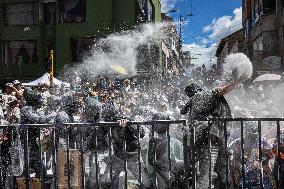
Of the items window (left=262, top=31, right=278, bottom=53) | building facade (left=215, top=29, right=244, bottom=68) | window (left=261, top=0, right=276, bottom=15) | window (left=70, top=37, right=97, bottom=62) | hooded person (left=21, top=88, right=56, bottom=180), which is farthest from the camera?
building facade (left=215, top=29, right=244, bottom=68)

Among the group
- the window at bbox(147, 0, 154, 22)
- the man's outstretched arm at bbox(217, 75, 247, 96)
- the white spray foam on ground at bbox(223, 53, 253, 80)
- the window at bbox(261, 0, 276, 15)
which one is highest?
the window at bbox(147, 0, 154, 22)

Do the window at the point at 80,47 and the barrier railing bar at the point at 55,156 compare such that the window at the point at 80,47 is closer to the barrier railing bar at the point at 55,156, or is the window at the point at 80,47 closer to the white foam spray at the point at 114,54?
the white foam spray at the point at 114,54

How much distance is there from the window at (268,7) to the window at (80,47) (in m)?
13.6

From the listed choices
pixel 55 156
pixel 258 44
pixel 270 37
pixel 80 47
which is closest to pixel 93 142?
pixel 55 156

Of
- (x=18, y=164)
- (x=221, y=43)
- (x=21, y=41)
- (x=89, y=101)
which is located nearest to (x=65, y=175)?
(x=18, y=164)

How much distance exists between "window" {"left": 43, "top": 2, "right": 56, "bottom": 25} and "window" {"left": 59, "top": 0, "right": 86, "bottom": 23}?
93 centimetres

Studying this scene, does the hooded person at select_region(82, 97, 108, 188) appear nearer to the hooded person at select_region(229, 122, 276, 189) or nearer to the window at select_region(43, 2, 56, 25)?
the hooded person at select_region(229, 122, 276, 189)

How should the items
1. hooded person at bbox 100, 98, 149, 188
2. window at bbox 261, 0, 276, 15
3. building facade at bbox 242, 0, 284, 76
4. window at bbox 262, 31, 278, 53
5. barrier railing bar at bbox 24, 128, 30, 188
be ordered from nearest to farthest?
barrier railing bar at bbox 24, 128, 30, 188
hooded person at bbox 100, 98, 149, 188
building facade at bbox 242, 0, 284, 76
window at bbox 262, 31, 278, 53
window at bbox 261, 0, 276, 15

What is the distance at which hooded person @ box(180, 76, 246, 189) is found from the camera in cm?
580

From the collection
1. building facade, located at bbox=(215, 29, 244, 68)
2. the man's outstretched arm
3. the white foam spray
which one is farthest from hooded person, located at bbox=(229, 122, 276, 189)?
building facade, located at bbox=(215, 29, 244, 68)

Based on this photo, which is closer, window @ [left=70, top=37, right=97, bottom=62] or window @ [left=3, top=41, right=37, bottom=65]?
window @ [left=70, top=37, right=97, bottom=62]

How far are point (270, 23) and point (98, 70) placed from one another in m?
13.7

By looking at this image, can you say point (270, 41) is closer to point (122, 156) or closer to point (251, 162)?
point (251, 162)

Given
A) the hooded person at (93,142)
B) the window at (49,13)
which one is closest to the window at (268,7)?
the window at (49,13)
